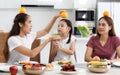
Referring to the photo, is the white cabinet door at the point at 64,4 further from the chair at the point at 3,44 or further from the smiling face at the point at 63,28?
the chair at the point at 3,44

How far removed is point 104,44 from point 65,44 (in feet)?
1.62

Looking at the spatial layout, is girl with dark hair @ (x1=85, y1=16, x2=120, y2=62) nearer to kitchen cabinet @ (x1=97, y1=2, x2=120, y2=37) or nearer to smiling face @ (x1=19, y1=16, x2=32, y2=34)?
smiling face @ (x1=19, y1=16, x2=32, y2=34)

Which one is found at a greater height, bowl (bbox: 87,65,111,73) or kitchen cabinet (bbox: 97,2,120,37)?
kitchen cabinet (bbox: 97,2,120,37)

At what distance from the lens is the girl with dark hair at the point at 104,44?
280 cm

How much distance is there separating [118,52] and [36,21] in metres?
3.78

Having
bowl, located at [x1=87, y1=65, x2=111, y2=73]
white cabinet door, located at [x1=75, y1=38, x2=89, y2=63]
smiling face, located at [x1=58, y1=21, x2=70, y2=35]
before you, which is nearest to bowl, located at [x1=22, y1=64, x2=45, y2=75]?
bowl, located at [x1=87, y1=65, x2=111, y2=73]

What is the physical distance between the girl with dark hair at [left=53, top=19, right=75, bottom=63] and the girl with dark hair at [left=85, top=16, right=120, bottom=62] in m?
0.22

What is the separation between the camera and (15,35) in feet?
8.83

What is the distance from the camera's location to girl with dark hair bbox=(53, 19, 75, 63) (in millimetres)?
2916

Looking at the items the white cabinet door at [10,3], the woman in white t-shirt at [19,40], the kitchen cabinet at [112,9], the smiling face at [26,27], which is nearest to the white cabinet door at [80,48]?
the kitchen cabinet at [112,9]

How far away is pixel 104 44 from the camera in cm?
285

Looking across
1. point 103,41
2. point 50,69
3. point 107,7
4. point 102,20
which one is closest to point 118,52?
point 103,41

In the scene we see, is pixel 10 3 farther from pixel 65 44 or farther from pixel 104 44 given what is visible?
pixel 104 44

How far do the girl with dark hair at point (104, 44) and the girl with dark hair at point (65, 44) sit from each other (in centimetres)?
22
